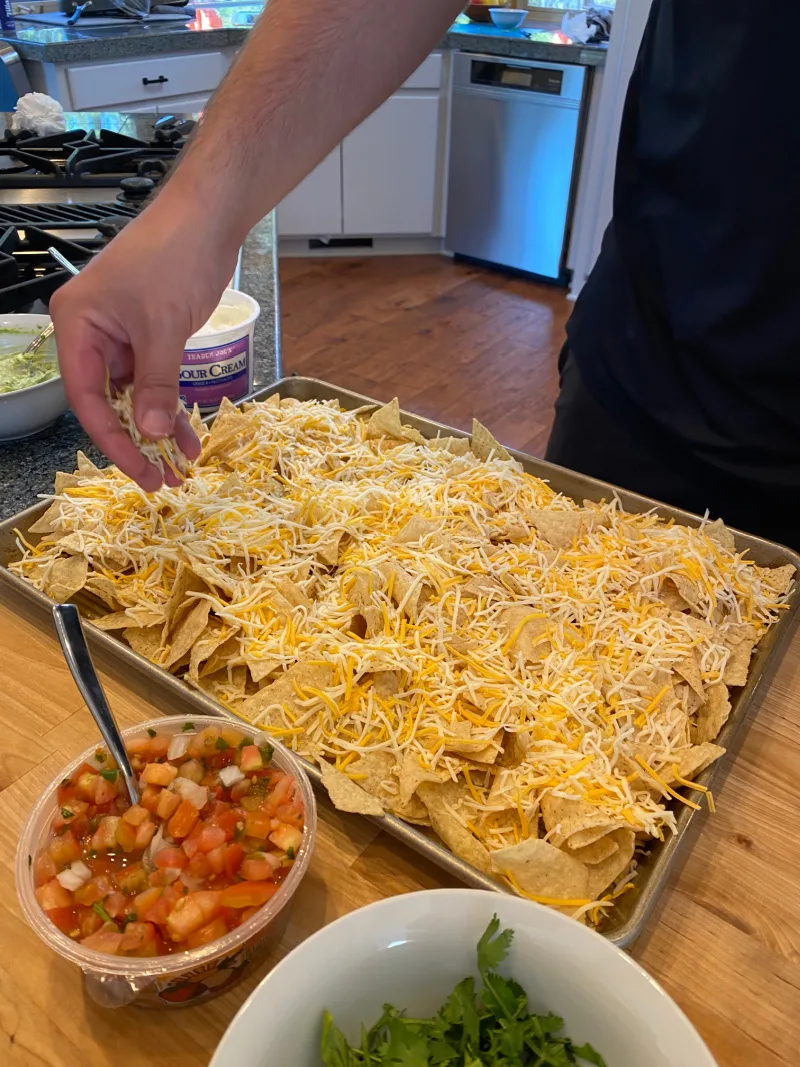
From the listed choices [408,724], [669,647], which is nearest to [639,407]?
[669,647]

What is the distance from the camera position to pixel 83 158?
2213mm

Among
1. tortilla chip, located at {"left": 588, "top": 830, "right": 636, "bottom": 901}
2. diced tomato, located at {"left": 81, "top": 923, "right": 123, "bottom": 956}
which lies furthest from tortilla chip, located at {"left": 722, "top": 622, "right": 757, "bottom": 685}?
diced tomato, located at {"left": 81, "top": 923, "right": 123, "bottom": 956}

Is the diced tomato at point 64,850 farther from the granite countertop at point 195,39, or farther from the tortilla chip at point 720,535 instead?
the granite countertop at point 195,39

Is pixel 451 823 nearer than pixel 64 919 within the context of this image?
No

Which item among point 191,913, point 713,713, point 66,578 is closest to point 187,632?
point 66,578

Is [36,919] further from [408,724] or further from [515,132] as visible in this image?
[515,132]

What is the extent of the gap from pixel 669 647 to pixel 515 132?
4.15m

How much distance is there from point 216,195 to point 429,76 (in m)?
4.29

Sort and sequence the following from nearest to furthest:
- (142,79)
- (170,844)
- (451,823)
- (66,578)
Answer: (170,844), (451,823), (66,578), (142,79)

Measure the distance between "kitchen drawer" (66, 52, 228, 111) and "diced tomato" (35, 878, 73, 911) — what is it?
3636 mm

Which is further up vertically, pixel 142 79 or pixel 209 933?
pixel 142 79

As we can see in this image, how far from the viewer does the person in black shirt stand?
3.65ft

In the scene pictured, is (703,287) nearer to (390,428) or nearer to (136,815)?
(390,428)

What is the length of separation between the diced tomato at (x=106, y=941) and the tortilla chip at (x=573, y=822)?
0.39 meters
